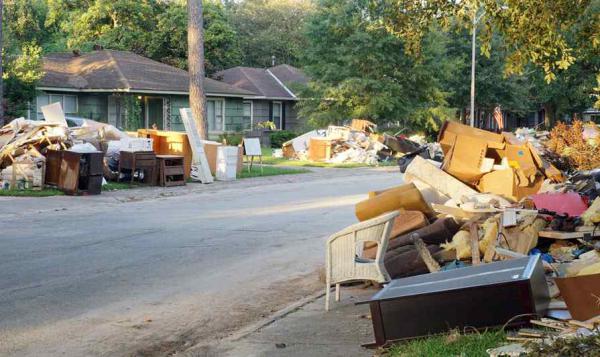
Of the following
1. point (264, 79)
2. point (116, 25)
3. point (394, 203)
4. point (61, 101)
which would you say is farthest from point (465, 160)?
point (264, 79)

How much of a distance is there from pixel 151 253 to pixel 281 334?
190 inches

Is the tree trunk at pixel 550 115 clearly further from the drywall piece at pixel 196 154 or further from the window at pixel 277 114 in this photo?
the drywall piece at pixel 196 154

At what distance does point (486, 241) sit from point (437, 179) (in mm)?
2952

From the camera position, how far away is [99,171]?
20578 millimetres

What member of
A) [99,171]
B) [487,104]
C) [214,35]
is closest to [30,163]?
[99,171]

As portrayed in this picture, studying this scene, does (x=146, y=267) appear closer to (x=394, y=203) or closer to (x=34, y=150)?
(x=394, y=203)

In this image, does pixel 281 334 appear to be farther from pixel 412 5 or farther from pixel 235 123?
pixel 235 123

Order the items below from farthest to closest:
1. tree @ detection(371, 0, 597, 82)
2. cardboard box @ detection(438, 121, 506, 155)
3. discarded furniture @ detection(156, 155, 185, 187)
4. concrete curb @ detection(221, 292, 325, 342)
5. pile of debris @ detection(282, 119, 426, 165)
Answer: pile of debris @ detection(282, 119, 426, 165) < discarded furniture @ detection(156, 155, 185, 187) < cardboard box @ detection(438, 121, 506, 155) < tree @ detection(371, 0, 597, 82) < concrete curb @ detection(221, 292, 325, 342)

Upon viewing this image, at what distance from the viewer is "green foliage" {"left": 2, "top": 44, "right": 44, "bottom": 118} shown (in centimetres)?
2942

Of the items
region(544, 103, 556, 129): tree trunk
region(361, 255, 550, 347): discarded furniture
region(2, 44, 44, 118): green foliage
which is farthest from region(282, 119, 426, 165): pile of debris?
region(361, 255, 550, 347): discarded furniture

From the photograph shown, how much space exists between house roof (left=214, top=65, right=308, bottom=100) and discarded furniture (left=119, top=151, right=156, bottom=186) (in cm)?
2829

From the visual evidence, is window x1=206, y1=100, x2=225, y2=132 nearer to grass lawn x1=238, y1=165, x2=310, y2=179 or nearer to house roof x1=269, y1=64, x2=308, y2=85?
house roof x1=269, y1=64, x2=308, y2=85

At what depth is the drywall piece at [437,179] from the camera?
1214 cm

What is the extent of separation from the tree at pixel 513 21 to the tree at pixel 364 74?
32.2m
